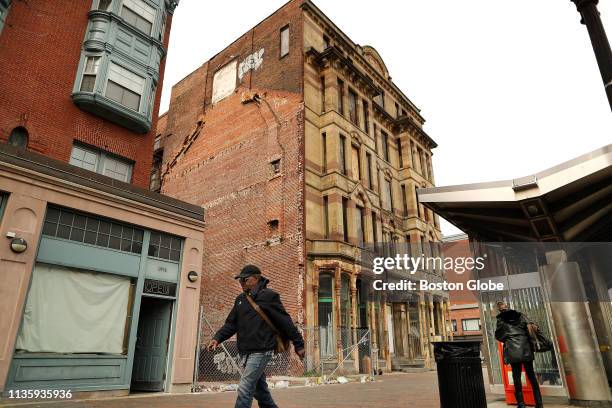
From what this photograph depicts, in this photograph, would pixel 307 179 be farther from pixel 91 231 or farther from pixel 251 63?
pixel 91 231

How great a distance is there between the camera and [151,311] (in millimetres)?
13141

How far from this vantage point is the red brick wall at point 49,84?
1264cm

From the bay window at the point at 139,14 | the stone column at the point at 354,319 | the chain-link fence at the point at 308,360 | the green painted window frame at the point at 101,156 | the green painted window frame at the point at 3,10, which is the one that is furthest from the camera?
the stone column at the point at 354,319

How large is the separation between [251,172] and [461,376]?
65.4 ft

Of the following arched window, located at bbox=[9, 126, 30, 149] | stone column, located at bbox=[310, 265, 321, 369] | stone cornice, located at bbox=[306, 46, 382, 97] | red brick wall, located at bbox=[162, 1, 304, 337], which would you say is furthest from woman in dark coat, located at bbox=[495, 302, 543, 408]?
stone cornice, located at bbox=[306, 46, 382, 97]

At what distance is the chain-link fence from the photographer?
1792 cm

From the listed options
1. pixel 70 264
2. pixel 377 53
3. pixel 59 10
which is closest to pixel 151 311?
pixel 70 264

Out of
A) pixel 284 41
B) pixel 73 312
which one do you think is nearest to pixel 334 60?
pixel 284 41

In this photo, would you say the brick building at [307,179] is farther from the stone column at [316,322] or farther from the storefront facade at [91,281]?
the storefront facade at [91,281]

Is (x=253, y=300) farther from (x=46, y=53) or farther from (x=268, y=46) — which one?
(x=268, y=46)

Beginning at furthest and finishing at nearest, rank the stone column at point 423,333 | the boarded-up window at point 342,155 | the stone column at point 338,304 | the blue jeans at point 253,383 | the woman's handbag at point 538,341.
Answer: the stone column at point 423,333
the boarded-up window at point 342,155
the stone column at point 338,304
the woman's handbag at point 538,341
the blue jeans at point 253,383

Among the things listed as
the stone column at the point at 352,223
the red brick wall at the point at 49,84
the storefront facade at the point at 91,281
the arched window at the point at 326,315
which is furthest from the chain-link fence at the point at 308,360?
the red brick wall at the point at 49,84

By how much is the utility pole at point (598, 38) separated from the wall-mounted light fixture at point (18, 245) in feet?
36.9

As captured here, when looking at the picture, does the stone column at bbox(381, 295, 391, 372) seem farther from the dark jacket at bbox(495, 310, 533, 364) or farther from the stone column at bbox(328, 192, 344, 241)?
the dark jacket at bbox(495, 310, 533, 364)
